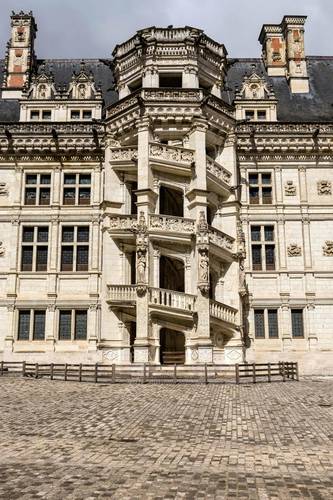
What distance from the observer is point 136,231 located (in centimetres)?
2434

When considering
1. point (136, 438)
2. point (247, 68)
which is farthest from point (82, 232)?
point (136, 438)

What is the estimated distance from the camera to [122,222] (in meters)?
26.0

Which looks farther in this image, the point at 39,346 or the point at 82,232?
the point at 82,232

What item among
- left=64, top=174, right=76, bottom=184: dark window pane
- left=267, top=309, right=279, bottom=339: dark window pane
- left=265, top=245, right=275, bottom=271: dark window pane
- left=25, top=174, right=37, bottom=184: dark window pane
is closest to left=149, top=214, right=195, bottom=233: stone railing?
left=265, top=245, right=275, bottom=271: dark window pane

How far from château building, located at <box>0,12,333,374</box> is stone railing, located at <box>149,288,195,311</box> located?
65mm

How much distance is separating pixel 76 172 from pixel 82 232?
3552mm

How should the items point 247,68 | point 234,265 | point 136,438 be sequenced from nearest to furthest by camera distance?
1. point 136,438
2. point 234,265
3. point 247,68

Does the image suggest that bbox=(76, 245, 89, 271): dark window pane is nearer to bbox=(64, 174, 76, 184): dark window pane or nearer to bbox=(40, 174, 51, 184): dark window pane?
bbox=(64, 174, 76, 184): dark window pane

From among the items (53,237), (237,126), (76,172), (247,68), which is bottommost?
(53,237)

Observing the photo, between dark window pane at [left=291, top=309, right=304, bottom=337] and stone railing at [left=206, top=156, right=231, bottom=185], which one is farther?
dark window pane at [left=291, top=309, right=304, bottom=337]

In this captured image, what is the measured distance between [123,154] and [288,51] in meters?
14.8

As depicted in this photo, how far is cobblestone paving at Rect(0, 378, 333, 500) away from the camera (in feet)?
22.5

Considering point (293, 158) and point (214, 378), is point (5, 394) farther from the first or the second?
point (293, 158)

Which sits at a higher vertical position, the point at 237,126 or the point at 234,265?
the point at 237,126
